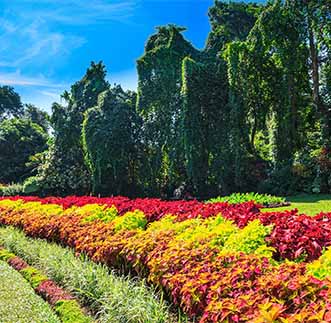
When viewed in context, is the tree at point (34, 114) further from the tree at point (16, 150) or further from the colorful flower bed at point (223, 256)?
the colorful flower bed at point (223, 256)

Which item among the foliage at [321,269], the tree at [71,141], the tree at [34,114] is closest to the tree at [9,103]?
the tree at [34,114]

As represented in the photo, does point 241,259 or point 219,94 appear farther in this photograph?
point 219,94

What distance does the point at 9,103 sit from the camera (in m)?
51.4

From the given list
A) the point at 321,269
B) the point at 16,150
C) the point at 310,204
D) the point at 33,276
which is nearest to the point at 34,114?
the point at 16,150

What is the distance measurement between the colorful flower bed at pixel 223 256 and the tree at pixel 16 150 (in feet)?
81.0

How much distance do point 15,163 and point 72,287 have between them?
27.6 meters

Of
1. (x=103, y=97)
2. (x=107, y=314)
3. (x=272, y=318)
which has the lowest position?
(x=107, y=314)

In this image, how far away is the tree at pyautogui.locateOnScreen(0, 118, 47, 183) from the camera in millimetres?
29938

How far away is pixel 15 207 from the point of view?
1087cm

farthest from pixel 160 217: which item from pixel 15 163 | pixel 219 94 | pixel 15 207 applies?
pixel 15 163

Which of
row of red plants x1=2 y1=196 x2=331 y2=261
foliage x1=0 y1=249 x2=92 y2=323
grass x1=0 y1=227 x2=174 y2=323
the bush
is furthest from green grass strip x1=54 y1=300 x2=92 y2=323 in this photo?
the bush

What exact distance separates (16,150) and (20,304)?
27926 millimetres

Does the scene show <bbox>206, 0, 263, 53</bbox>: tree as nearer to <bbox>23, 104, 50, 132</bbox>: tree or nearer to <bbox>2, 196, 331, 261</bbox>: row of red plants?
<bbox>2, 196, 331, 261</bbox>: row of red plants

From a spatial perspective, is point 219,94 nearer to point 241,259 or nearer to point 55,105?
point 55,105
